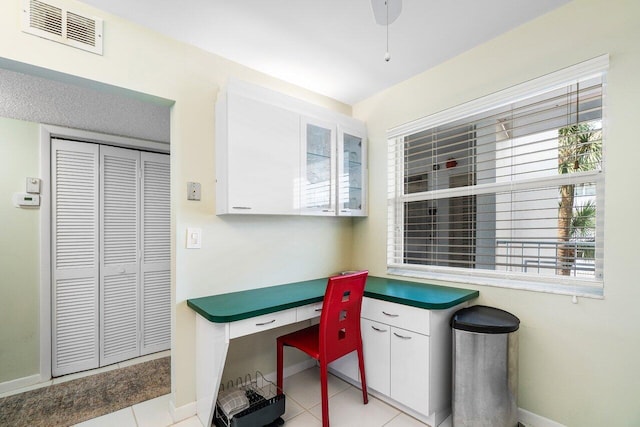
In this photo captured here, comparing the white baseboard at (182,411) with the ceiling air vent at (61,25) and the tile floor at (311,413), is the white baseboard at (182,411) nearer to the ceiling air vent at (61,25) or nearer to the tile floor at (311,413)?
the tile floor at (311,413)

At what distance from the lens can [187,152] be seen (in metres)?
2.08

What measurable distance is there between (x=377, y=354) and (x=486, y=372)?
721 millimetres

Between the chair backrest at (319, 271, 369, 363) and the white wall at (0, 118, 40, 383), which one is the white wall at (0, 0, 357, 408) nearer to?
the white wall at (0, 118, 40, 383)

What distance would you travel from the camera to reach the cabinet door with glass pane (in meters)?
2.70

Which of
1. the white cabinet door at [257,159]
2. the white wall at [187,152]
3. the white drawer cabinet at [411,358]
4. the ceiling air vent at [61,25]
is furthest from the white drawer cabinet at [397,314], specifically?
the ceiling air vent at [61,25]

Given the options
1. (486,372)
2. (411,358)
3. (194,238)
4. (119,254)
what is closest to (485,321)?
(486,372)

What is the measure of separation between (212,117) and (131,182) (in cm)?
155

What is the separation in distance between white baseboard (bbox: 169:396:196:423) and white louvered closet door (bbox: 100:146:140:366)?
134 centimetres

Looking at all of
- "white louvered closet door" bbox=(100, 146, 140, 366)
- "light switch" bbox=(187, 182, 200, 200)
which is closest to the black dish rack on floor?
"light switch" bbox=(187, 182, 200, 200)

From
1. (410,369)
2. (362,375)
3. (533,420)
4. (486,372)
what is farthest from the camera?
(362,375)

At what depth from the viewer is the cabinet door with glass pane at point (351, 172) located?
8.86 ft

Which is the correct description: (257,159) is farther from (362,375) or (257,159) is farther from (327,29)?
(362,375)

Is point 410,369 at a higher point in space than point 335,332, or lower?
lower

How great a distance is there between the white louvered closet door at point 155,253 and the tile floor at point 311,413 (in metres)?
1.11
